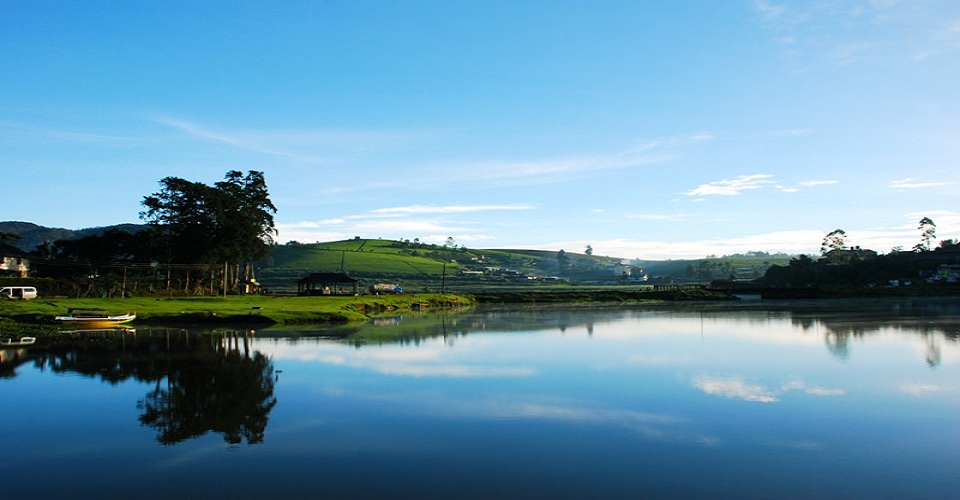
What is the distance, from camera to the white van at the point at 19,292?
206ft

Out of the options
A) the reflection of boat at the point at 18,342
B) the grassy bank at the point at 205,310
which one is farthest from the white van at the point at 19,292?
the reflection of boat at the point at 18,342

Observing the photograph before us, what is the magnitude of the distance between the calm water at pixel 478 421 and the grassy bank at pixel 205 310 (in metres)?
14.7

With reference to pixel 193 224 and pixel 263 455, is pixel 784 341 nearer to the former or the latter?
pixel 263 455

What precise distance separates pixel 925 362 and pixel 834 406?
47.7ft

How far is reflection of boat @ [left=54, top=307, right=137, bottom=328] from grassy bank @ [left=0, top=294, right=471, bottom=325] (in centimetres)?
123

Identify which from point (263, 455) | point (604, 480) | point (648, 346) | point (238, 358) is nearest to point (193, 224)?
point (238, 358)

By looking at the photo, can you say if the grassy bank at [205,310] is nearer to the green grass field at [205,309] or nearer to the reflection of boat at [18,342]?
the green grass field at [205,309]

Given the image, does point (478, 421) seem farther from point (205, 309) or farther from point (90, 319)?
point (205, 309)

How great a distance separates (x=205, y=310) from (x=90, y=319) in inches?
390

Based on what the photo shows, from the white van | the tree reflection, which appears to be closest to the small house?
the white van

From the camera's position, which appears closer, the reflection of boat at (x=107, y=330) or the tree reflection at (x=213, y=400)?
the tree reflection at (x=213, y=400)

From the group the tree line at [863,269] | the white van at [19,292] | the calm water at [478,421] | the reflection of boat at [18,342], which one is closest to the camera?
the calm water at [478,421]

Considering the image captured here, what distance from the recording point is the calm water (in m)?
15.3

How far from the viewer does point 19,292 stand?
64.1m
